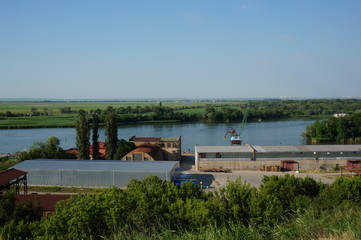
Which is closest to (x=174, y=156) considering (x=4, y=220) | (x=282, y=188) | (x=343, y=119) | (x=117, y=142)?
(x=117, y=142)

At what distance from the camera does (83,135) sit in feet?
60.6

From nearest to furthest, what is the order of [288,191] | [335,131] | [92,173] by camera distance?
[288,191] → [92,173] → [335,131]

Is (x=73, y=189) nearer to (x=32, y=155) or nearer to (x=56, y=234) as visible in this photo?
(x=32, y=155)

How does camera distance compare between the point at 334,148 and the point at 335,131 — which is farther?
the point at 335,131

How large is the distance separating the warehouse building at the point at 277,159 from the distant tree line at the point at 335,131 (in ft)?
46.8

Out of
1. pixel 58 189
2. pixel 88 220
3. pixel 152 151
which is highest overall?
pixel 88 220

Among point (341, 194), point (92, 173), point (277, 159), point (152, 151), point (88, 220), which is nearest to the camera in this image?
point (88, 220)

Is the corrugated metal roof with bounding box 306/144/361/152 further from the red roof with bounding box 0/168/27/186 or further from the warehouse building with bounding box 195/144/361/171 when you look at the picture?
the red roof with bounding box 0/168/27/186

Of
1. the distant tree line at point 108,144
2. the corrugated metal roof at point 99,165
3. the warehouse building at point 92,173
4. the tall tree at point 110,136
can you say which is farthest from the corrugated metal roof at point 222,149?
the tall tree at point 110,136

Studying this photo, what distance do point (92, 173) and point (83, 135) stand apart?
3.85m

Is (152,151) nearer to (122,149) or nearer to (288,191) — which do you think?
(122,149)

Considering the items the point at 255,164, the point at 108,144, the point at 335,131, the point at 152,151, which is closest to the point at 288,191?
the point at 255,164

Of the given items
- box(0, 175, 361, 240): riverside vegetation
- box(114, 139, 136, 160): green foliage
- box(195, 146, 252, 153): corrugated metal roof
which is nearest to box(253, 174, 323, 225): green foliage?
box(0, 175, 361, 240): riverside vegetation

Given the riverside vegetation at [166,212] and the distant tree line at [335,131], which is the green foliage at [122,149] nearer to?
the riverside vegetation at [166,212]
